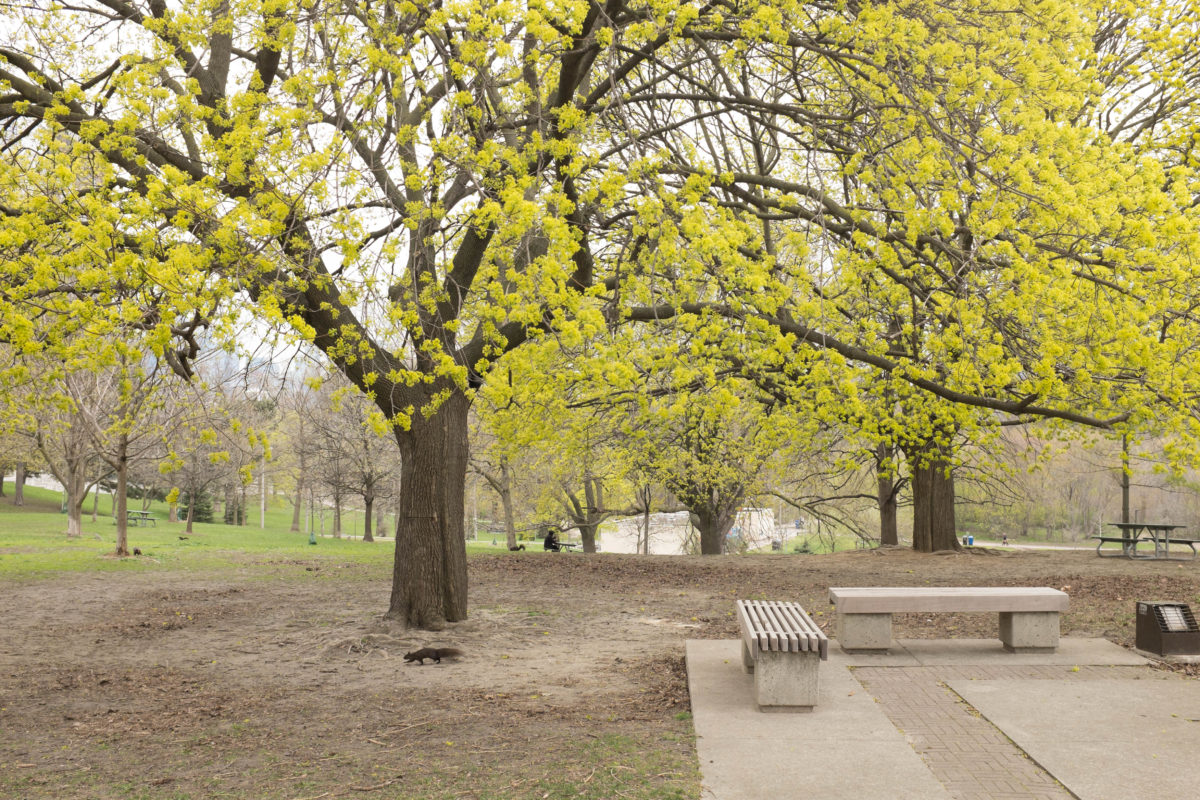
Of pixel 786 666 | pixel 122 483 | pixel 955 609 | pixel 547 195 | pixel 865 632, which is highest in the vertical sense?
pixel 547 195

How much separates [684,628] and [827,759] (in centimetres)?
488

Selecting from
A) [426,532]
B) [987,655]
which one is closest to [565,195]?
[426,532]

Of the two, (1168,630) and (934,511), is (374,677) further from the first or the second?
(934,511)

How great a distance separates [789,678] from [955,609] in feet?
7.22

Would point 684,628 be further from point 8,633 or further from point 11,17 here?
point 11,17

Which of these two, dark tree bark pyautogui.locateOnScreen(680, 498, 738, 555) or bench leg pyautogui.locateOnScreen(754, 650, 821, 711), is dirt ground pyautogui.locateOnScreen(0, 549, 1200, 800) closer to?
bench leg pyautogui.locateOnScreen(754, 650, 821, 711)

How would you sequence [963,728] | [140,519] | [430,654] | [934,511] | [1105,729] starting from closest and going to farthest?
[1105,729] → [963,728] → [430,654] → [934,511] → [140,519]

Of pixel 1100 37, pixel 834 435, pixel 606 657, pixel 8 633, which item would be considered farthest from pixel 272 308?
pixel 834 435

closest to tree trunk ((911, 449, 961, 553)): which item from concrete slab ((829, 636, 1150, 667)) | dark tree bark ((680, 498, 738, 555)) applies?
dark tree bark ((680, 498, 738, 555))

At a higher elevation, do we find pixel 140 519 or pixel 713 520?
pixel 713 520

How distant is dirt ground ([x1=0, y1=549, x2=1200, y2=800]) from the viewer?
16.3ft

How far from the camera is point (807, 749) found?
496 centimetres

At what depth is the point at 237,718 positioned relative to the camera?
6.34m

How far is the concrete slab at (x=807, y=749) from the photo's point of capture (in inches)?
171
